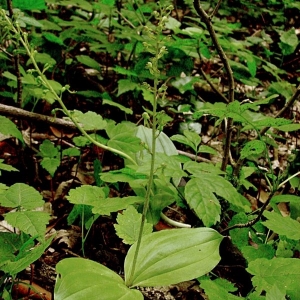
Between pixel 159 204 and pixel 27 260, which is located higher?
pixel 27 260

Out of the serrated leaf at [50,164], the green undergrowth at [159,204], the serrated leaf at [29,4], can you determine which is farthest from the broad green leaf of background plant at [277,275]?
the serrated leaf at [29,4]

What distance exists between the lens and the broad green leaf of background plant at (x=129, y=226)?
1278 millimetres

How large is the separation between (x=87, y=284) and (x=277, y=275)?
1.81 ft

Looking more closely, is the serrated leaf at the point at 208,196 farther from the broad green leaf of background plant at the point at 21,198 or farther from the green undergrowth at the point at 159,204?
the broad green leaf of background plant at the point at 21,198

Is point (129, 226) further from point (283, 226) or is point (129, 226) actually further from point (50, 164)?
point (50, 164)

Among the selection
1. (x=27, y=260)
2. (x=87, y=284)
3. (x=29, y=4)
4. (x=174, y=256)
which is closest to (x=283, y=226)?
(x=174, y=256)

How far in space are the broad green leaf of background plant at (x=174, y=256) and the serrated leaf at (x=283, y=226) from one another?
0.64ft

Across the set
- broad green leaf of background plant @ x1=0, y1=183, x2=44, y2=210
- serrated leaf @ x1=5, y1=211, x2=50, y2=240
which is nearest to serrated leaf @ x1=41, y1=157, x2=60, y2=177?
broad green leaf of background plant @ x1=0, y1=183, x2=44, y2=210

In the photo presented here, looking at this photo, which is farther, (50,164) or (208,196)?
(50,164)

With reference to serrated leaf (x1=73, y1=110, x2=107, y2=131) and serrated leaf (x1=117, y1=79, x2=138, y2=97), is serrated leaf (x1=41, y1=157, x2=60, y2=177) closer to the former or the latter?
serrated leaf (x1=73, y1=110, x2=107, y2=131)

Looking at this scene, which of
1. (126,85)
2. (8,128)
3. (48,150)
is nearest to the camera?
(8,128)

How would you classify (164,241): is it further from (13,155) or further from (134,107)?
(134,107)

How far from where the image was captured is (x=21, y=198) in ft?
4.32

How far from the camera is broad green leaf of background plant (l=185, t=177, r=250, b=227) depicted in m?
1.28
